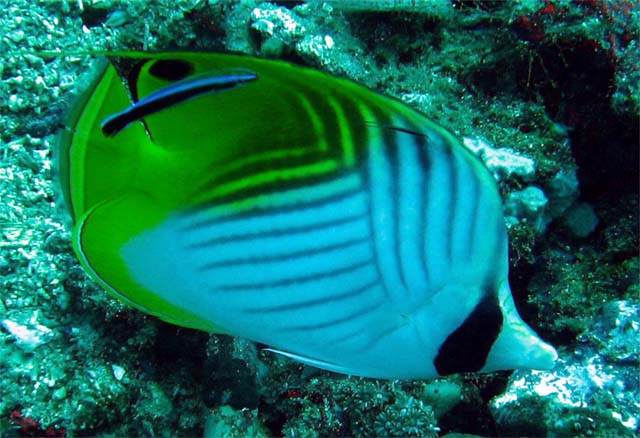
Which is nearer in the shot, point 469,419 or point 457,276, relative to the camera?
point 457,276

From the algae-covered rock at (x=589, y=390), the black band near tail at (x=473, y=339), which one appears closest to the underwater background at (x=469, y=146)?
the algae-covered rock at (x=589, y=390)

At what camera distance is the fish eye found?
1.93ft

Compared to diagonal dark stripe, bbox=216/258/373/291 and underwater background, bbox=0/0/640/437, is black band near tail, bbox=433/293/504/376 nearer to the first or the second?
diagonal dark stripe, bbox=216/258/373/291

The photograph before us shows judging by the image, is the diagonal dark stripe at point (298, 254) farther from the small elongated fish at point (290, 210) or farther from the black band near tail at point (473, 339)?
the black band near tail at point (473, 339)

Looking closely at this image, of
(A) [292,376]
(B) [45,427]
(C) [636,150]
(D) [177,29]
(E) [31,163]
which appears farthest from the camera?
(D) [177,29]

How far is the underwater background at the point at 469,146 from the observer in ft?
7.04

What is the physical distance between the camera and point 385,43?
3324 millimetres

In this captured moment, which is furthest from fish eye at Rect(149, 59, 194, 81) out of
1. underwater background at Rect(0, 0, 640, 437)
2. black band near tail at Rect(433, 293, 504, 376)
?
A: underwater background at Rect(0, 0, 640, 437)

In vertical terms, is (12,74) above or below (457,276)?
below

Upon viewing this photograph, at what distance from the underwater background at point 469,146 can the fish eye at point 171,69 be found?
138 cm

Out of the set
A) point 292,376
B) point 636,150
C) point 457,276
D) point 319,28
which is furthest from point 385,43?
point 457,276

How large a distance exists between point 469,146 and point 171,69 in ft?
7.09

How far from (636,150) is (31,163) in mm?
3757

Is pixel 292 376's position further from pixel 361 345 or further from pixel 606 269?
pixel 606 269
